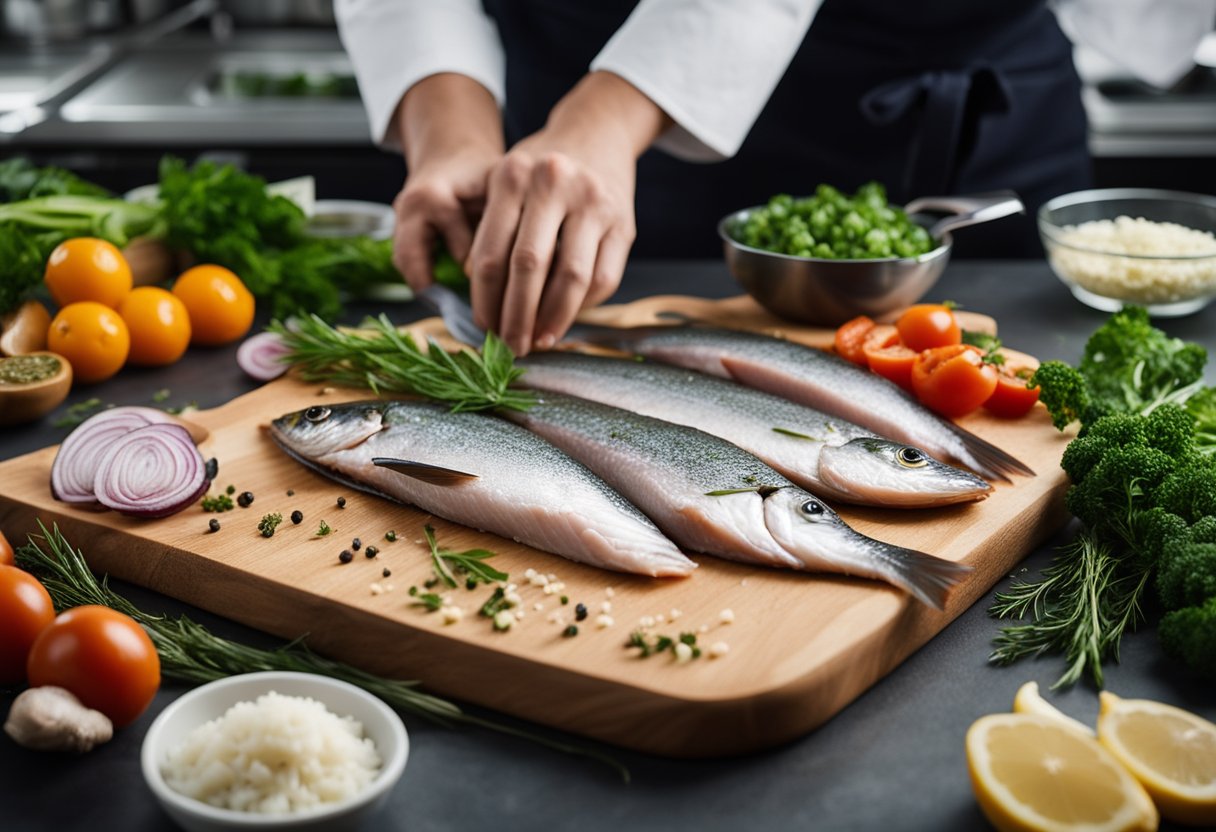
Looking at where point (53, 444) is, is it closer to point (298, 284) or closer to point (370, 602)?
point (298, 284)

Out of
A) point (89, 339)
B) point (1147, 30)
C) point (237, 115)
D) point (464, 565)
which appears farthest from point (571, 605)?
point (237, 115)

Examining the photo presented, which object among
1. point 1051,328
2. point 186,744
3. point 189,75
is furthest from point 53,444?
point 189,75

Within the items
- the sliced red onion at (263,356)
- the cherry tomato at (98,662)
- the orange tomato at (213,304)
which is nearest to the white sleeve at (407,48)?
the orange tomato at (213,304)

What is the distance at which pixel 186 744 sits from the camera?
4.02 feet

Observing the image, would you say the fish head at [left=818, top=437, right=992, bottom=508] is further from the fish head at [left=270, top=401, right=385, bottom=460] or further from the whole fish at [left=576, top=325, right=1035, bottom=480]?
the fish head at [left=270, top=401, right=385, bottom=460]

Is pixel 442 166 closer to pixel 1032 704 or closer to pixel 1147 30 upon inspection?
pixel 1032 704

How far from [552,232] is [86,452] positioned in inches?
36.9

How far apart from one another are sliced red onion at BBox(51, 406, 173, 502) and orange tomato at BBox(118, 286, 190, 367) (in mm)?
627

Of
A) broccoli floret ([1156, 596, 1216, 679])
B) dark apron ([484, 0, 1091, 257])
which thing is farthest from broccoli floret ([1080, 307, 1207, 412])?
dark apron ([484, 0, 1091, 257])

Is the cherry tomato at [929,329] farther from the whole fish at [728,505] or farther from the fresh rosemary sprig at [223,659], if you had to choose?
the fresh rosemary sprig at [223,659]

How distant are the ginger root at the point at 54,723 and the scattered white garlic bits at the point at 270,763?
0.54ft

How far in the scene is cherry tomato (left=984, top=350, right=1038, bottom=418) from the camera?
217cm

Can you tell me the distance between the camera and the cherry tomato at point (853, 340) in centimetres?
245

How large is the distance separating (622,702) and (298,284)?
1791 mm
